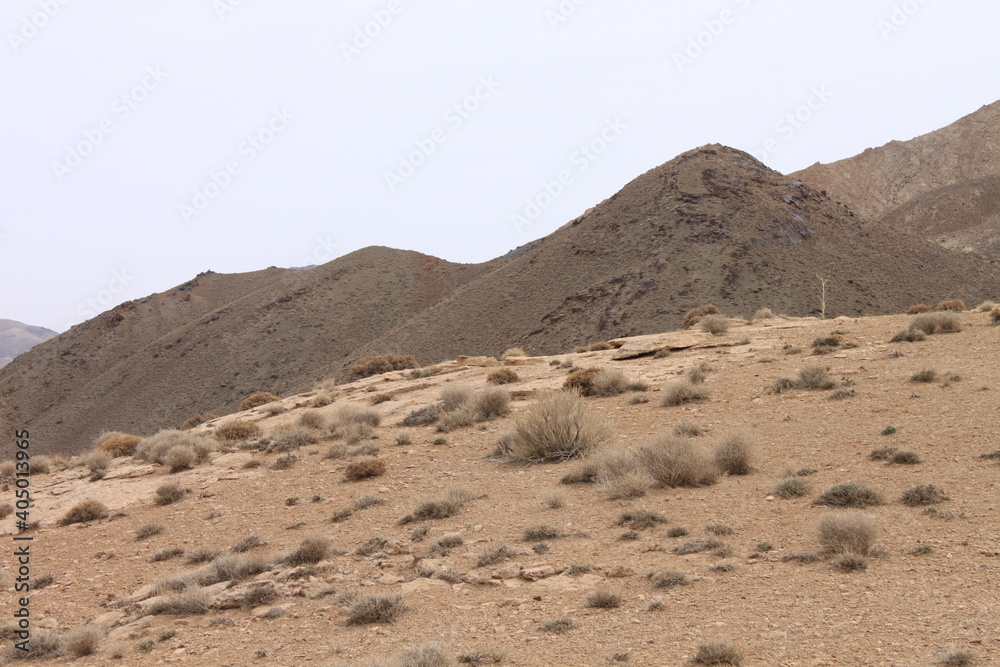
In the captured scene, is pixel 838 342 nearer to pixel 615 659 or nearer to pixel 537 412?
pixel 537 412

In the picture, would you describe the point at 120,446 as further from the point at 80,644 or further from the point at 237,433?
the point at 80,644

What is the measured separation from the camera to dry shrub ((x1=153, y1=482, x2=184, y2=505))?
1370 cm

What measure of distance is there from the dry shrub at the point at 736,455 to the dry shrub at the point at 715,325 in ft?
44.0

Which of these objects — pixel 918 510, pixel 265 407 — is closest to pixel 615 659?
pixel 918 510

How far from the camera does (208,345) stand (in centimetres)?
6881

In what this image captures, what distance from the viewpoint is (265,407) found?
24516mm

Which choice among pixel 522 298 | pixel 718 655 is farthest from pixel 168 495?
pixel 522 298

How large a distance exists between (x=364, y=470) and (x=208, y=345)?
6131cm

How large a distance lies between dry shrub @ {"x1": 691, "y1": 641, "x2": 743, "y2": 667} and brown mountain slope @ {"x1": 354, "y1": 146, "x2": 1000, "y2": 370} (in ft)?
122

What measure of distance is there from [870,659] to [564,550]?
152 inches

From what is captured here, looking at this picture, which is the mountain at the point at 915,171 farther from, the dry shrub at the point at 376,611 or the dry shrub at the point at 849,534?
the dry shrub at the point at 376,611

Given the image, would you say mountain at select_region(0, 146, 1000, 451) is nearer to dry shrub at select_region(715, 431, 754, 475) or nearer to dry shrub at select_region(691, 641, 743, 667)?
dry shrub at select_region(715, 431, 754, 475)

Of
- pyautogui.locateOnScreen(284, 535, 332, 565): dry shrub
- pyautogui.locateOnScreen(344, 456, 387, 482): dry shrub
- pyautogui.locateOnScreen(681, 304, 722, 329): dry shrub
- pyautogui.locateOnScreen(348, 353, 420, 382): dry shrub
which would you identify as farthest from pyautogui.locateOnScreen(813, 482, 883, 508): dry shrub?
pyautogui.locateOnScreen(348, 353, 420, 382): dry shrub

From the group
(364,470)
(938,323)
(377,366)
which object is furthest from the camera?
(377,366)
